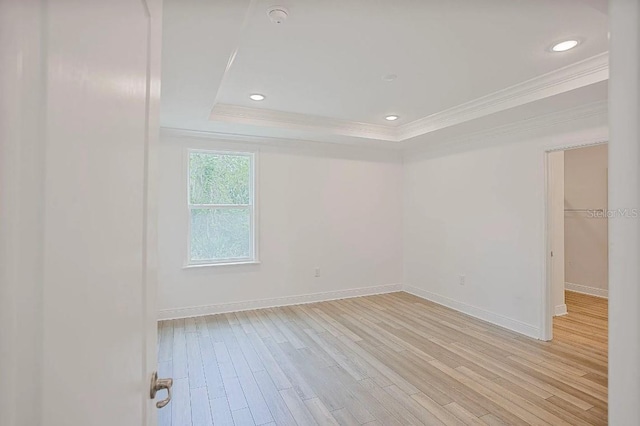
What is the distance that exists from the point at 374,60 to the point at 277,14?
3.20 ft

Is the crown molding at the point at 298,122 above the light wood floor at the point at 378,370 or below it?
above

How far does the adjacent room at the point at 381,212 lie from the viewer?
2.18 metres

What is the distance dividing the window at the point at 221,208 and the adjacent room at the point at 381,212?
27mm

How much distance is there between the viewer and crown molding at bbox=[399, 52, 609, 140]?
8.50 ft

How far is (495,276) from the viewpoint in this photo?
4031mm

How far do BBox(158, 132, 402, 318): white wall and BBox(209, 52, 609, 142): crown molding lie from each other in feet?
1.90

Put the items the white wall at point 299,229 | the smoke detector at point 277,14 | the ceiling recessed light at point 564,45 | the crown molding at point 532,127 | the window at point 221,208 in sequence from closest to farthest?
the smoke detector at point 277,14 → the ceiling recessed light at point 564,45 → the crown molding at point 532,127 → the white wall at point 299,229 → the window at point 221,208

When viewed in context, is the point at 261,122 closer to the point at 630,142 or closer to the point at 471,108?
the point at 471,108

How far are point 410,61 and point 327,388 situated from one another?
2.68m

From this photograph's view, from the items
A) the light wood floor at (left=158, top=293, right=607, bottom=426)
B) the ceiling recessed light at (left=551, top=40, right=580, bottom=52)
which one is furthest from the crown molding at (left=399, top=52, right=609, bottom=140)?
the light wood floor at (left=158, top=293, right=607, bottom=426)

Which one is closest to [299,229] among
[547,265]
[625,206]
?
[547,265]

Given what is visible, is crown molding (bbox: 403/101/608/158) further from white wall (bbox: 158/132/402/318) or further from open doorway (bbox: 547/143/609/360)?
white wall (bbox: 158/132/402/318)

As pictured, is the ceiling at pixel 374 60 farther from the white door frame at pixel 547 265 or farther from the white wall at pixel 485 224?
the white door frame at pixel 547 265

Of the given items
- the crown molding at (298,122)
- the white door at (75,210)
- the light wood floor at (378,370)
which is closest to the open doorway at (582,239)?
the light wood floor at (378,370)
